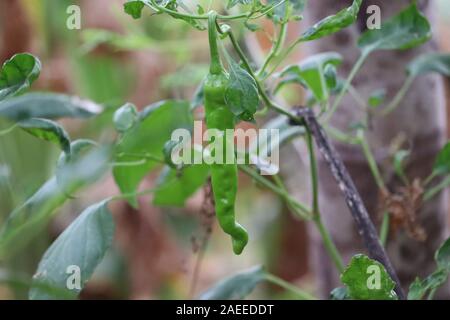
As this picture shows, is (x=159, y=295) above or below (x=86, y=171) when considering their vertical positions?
above

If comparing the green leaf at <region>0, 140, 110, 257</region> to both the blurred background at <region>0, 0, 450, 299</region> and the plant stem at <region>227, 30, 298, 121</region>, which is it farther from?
the blurred background at <region>0, 0, 450, 299</region>

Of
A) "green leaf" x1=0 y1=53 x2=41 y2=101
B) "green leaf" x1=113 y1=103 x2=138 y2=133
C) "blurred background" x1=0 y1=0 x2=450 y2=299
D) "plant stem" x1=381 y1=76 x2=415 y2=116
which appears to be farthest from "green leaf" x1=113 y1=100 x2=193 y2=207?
"blurred background" x1=0 y1=0 x2=450 y2=299

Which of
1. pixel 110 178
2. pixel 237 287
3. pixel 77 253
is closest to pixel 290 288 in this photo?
pixel 237 287

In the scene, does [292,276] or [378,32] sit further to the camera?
[292,276]

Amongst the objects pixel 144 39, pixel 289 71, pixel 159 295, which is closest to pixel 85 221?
pixel 289 71

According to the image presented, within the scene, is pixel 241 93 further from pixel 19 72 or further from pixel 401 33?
pixel 401 33

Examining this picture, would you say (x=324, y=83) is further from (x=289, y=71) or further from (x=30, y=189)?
(x=30, y=189)
